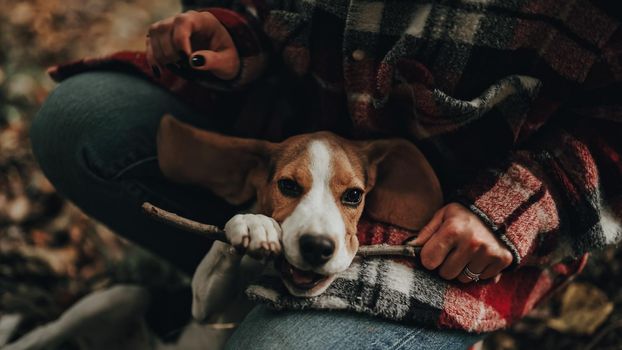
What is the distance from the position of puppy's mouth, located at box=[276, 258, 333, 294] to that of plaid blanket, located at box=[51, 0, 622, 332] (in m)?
0.03

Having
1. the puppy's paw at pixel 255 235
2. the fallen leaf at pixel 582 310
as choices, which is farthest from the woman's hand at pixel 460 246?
the fallen leaf at pixel 582 310

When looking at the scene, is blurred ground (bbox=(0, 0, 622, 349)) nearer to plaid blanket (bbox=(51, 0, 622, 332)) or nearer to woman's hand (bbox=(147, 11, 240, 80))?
plaid blanket (bbox=(51, 0, 622, 332))

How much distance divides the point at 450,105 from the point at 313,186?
25 cm

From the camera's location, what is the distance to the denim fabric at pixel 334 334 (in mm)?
785

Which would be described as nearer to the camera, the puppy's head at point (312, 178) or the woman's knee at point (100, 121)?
the puppy's head at point (312, 178)

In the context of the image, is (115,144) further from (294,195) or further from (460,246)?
(460,246)

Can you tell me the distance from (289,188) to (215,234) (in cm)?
15

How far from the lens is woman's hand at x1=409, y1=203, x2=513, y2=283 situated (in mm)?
793

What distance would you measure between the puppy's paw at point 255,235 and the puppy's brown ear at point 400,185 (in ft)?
0.73

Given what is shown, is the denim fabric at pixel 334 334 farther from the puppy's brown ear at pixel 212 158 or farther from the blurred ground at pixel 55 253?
the blurred ground at pixel 55 253

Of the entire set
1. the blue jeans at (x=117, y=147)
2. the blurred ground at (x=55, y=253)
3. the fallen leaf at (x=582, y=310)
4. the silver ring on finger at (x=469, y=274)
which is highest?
the silver ring on finger at (x=469, y=274)

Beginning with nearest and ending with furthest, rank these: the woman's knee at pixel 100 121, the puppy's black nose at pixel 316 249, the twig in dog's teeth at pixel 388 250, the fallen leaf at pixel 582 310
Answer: the puppy's black nose at pixel 316 249 → the twig in dog's teeth at pixel 388 250 → the woman's knee at pixel 100 121 → the fallen leaf at pixel 582 310

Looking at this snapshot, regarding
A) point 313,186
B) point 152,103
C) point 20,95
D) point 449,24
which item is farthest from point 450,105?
point 20,95

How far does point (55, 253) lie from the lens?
1624 mm
